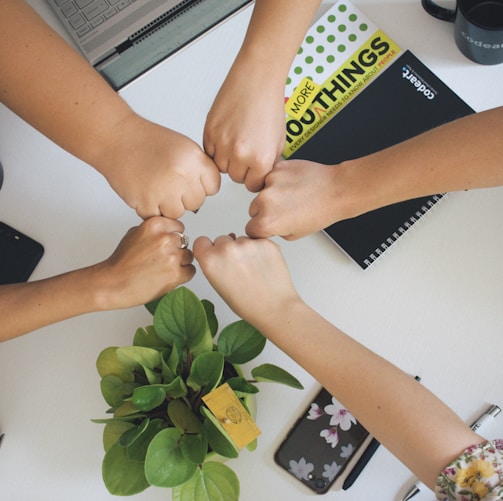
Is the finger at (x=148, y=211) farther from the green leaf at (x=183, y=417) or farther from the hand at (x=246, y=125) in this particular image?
the green leaf at (x=183, y=417)

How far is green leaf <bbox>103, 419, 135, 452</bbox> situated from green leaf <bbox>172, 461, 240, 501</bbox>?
82 millimetres

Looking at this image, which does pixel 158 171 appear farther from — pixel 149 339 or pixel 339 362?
pixel 339 362

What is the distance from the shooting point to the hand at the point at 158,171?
0.71 m

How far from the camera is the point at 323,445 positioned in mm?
737

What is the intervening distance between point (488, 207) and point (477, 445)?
30cm

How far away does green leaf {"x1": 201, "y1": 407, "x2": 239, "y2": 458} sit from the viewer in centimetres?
58

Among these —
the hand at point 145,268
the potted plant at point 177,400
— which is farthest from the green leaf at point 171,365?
the hand at point 145,268

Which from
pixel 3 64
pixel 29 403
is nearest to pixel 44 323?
pixel 29 403

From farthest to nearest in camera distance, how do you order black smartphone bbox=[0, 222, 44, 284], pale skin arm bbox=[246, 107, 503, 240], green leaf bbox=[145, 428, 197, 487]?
black smartphone bbox=[0, 222, 44, 284]
pale skin arm bbox=[246, 107, 503, 240]
green leaf bbox=[145, 428, 197, 487]

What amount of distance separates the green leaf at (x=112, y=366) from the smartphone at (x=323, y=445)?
0.72ft

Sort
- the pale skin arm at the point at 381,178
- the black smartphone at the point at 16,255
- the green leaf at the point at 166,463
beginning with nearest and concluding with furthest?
1. the green leaf at the point at 166,463
2. the pale skin arm at the point at 381,178
3. the black smartphone at the point at 16,255

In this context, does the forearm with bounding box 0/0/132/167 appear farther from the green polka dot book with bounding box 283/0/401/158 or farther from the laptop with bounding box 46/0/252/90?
the green polka dot book with bounding box 283/0/401/158

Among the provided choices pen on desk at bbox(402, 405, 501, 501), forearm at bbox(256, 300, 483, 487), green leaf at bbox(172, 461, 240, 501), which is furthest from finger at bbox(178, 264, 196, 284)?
pen on desk at bbox(402, 405, 501, 501)

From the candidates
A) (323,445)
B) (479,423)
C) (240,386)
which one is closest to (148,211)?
(240,386)
